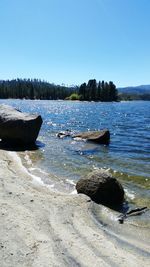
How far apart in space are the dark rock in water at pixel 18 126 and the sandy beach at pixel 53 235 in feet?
41.4

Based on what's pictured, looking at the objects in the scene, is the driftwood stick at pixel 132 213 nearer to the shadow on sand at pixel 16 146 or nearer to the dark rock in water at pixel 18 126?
the shadow on sand at pixel 16 146

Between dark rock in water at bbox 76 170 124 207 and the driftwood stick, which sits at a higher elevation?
dark rock in water at bbox 76 170 124 207

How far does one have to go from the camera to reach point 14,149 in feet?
77.8

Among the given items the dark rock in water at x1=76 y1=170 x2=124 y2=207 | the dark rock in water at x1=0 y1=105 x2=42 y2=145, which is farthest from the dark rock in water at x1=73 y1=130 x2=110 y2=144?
the dark rock in water at x1=76 y1=170 x2=124 y2=207

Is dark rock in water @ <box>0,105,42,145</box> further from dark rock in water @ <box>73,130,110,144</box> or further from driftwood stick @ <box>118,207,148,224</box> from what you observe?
driftwood stick @ <box>118,207,148,224</box>

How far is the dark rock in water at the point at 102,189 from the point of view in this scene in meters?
12.5

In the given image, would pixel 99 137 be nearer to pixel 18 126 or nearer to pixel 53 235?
pixel 18 126

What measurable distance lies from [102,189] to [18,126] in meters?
12.6

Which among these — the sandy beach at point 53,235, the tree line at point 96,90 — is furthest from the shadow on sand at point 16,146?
the tree line at point 96,90

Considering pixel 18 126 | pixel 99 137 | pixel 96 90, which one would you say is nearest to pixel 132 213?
pixel 18 126

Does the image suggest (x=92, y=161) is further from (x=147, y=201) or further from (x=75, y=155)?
(x=147, y=201)

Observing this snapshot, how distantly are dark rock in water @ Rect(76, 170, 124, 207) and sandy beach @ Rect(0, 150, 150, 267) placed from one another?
90 centimetres

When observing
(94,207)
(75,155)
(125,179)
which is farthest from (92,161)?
(94,207)

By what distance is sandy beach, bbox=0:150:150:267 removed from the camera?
22.5ft
